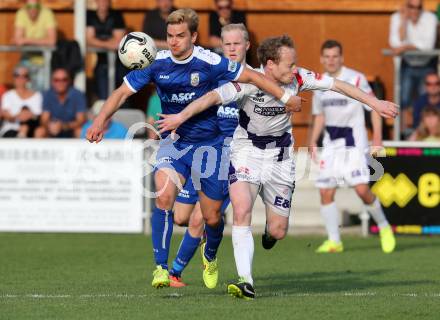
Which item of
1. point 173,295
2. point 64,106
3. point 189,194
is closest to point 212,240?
point 189,194

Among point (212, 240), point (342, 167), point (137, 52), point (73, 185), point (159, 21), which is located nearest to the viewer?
point (137, 52)

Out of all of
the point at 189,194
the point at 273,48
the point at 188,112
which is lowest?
the point at 189,194

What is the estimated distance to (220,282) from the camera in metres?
11.0

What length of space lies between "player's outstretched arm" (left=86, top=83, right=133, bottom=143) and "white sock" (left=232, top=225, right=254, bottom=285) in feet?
4.47

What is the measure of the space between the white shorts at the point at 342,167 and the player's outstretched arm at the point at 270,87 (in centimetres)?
512

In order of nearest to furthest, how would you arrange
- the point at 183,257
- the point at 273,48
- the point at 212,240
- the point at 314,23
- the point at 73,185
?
1. the point at 273,48
2. the point at 212,240
3. the point at 183,257
4. the point at 73,185
5. the point at 314,23

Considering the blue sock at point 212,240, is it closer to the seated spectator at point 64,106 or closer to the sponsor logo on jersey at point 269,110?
the sponsor logo on jersey at point 269,110

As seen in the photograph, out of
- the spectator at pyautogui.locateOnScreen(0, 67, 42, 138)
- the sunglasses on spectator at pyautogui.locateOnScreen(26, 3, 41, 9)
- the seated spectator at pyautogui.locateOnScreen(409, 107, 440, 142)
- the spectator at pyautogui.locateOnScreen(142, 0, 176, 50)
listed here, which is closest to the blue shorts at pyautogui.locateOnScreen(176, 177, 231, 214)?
the seated spectator at pyautogui.locateOnScreen(409, 107, 440, 142)

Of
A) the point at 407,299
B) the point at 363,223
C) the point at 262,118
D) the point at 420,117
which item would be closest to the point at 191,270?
the point at 262,118

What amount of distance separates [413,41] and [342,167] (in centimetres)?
420

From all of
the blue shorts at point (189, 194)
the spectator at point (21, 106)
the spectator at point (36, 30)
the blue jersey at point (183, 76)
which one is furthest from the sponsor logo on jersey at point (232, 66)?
the spectator at point (36, 30)

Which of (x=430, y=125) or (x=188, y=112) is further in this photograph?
(x=430, y=125)

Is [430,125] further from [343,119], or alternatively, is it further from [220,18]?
[220,18]

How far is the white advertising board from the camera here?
1630 cm
